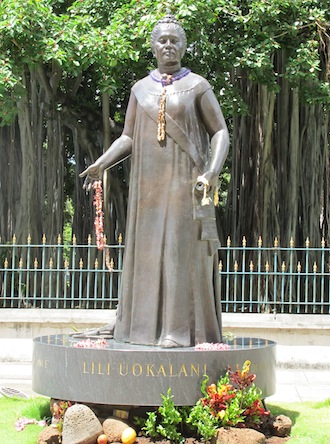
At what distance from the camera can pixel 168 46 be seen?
596 centimetres

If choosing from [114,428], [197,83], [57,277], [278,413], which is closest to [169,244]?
[197,83]

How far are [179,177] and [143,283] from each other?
0.82 meters

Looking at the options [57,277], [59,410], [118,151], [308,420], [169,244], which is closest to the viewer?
[59,410]

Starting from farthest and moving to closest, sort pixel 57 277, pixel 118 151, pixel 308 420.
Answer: pixel 57 277 → pixel 118 151 → pixel 308 420

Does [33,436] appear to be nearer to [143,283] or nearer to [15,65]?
[143,283]

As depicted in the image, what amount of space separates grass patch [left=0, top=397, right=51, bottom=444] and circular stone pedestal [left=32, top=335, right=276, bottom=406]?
32 centimetres

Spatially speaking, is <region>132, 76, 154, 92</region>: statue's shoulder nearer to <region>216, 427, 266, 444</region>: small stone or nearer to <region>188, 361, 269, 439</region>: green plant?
<region>188, 361, 269, 439</region>: green plant

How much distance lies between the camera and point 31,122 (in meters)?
14.6

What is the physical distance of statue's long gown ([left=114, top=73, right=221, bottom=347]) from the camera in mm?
5832

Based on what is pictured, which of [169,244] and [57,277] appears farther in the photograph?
[57,277]

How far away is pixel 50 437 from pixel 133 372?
2.25 ft

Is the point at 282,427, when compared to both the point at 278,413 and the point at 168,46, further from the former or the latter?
the point at 168,46

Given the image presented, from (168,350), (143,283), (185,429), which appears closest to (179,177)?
(143,283)

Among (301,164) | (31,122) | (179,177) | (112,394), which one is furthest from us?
(31,122)
